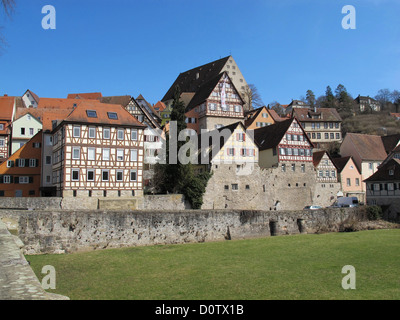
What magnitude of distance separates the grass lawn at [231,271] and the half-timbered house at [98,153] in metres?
12.1

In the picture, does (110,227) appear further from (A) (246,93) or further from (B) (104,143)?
(A) (246,93)

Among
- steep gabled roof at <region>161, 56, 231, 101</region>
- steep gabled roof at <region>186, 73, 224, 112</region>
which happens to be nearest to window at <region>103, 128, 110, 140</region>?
steep gabled roof at <region>186, 73, 224, 112</region>

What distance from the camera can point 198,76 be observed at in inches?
2990

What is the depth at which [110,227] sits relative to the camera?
25391 mm

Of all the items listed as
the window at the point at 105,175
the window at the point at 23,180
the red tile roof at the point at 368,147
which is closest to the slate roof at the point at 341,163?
the red tile roof at the point at 368,147

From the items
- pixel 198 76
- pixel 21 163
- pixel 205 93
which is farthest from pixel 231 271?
pixel 198 76

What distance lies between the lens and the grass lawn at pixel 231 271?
1349cm

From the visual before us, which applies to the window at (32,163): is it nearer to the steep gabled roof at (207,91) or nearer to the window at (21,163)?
the window at (21,163)

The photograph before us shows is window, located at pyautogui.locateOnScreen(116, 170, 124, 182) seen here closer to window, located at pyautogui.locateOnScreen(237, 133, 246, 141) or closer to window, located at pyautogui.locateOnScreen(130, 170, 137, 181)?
window, located at pyautogui.locateOnScreen(130, 170, 137, 181)

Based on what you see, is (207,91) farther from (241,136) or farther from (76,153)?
(76,153)

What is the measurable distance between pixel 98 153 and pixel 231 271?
71.7 feet

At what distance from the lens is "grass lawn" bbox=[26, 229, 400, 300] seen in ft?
44.3

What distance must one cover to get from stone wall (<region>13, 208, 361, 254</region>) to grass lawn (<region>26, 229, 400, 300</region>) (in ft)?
4.45
